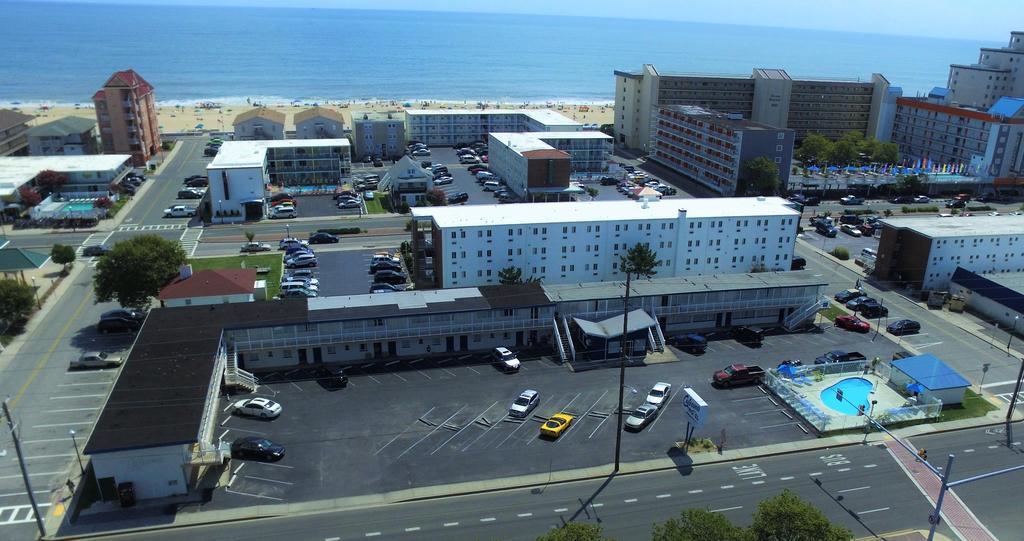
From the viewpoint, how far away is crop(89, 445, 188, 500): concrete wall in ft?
113

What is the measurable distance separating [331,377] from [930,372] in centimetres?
4137

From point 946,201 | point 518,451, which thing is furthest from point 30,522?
point 946,201

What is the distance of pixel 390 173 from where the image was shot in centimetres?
9800

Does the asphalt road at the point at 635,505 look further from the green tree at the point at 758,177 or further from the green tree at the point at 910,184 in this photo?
the green tree at the point at 910,184

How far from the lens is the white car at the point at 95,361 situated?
1921 inches

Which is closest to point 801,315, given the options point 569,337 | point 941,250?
point 941,250

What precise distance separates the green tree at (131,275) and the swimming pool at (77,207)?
35.9 m

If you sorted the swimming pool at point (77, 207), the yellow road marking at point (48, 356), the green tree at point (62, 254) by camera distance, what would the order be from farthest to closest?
the swimming pool at point (77, 207), the green tree at point (62, 254), the yellow road marking at point (48, 356)

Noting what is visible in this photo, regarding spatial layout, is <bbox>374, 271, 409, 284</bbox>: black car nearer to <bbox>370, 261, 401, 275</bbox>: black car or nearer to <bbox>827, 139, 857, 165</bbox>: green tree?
<bbox>370, 261, 401, 275</bbox>: black car

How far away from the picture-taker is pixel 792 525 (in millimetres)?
26047

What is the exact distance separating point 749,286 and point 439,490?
109 ft

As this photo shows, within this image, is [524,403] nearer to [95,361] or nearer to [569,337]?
[569,337]

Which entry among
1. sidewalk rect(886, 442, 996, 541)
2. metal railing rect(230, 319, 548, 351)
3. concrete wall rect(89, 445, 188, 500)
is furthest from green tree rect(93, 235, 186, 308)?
sidewalk rect(886, 442, 996, 541)

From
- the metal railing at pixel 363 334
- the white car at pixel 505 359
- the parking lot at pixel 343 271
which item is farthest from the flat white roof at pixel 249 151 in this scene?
the white car at pixel 505 359
